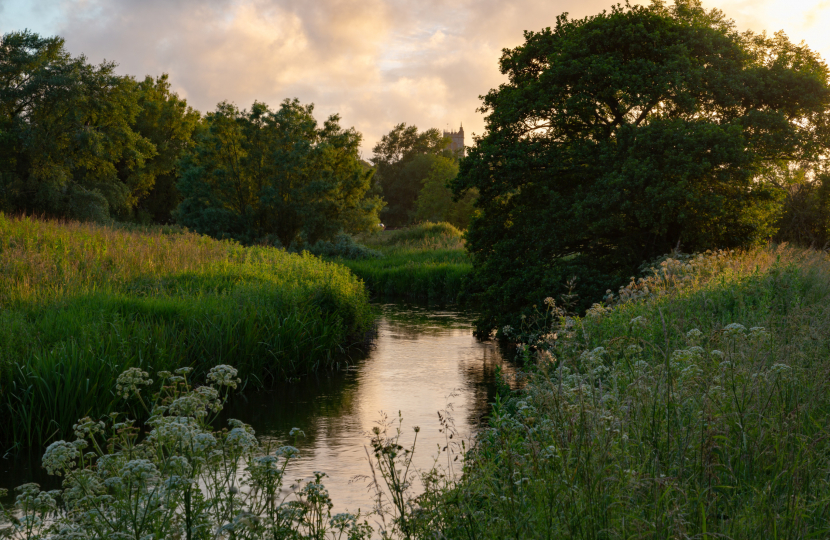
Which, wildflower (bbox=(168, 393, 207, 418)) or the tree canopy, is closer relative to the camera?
wildflower (bbox=(168, 393, 207, 418))

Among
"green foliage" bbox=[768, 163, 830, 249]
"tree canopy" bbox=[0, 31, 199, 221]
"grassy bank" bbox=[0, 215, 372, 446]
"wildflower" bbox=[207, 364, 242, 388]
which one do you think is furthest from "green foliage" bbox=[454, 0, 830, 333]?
"tree canopy" bbox=[0, 31, 199, 221]

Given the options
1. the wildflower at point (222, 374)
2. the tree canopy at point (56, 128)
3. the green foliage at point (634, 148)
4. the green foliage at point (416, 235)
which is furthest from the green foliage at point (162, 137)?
the wildflower at point (222, 374)

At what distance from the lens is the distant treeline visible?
34469 mm

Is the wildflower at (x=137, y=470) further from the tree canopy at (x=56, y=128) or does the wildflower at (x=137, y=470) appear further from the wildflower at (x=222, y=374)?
the tree canopy at (x=56, y=128)

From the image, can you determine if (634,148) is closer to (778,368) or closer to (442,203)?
(778,368)

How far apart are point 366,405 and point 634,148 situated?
8535mm

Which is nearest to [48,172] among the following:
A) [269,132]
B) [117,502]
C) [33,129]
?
[33,129]

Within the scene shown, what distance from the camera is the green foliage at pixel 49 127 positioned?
38844 mm

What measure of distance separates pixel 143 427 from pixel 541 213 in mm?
10422

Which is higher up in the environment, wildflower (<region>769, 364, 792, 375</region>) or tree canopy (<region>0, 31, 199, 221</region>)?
tree canopy (<region>0, 31, 199, 221</region>)

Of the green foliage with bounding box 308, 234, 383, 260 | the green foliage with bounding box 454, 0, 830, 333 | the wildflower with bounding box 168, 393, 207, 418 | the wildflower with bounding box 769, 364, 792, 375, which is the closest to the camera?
the wildflower with bounding box 168, 393, 207, 418

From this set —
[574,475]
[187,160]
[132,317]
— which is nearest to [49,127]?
[187,160]

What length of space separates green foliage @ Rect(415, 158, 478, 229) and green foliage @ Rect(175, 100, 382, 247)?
2720 cm

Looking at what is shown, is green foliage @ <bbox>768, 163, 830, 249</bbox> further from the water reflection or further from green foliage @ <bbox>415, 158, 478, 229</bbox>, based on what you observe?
green foliage @ <bbox>415, 158, 478, 229</bbox>
